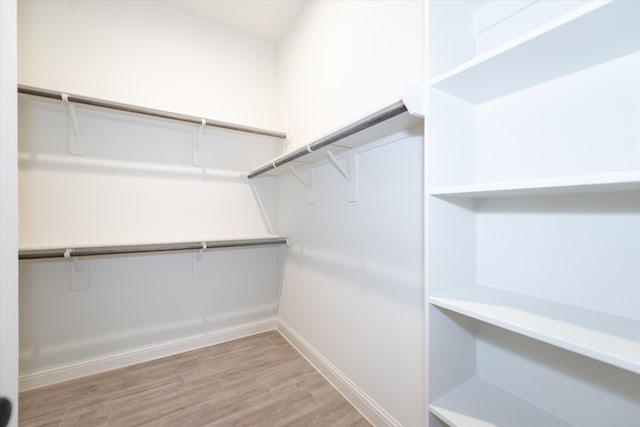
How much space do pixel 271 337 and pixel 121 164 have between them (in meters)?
1.78

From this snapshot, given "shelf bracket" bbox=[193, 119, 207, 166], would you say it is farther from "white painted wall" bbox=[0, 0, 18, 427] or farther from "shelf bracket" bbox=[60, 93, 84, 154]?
"white painted wall" bbox=[0, 0, 18, 427]

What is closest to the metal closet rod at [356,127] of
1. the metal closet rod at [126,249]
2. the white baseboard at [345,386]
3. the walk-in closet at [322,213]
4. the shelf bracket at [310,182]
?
the walk-in closet at [322,213]

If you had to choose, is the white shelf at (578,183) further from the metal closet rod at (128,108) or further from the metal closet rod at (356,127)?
the metal closet rod at (128,108)

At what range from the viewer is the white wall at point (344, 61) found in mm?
1093

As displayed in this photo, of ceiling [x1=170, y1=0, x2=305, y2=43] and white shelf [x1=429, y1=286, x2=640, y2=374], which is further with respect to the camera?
ceiling [x1=170, y1=0, x2=305, y2=43]

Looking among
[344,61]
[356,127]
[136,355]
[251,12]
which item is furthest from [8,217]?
[251,12]

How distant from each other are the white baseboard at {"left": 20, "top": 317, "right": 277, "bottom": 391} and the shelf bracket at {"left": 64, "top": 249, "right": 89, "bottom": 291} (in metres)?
0.50

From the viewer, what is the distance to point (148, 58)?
6.01 ft

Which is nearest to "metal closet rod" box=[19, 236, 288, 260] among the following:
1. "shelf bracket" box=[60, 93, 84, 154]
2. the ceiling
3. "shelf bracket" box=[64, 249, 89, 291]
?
"shelf bracket" box=[64, 249, 89, 291]

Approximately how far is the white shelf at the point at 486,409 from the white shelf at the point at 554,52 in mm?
990

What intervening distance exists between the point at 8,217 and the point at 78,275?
3.68 ft

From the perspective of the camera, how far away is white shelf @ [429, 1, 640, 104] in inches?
19.6

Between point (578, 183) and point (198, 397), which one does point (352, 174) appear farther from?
point (198, 397)

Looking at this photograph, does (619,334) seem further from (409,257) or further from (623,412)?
(409,257)
